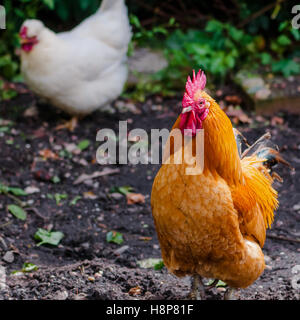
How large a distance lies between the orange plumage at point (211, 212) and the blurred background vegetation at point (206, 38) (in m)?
3.73

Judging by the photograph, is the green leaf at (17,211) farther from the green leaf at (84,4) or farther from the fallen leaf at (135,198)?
the green leaf at (84,4)

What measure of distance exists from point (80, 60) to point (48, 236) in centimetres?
235

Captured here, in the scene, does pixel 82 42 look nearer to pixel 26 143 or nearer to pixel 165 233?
pixel 26 143

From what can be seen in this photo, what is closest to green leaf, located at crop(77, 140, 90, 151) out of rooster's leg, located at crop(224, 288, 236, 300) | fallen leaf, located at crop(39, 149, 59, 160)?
fallen leaf, located at crop(39, 149, 59, 160)

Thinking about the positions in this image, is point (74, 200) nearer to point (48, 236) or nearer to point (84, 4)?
point (48, 236)

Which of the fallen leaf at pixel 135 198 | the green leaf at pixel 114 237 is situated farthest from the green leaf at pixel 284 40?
the green leaf at pixel 114 237

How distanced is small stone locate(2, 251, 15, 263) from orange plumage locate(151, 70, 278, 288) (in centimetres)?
143

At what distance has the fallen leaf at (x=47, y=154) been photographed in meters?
5.40

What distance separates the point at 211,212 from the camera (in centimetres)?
277

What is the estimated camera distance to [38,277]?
342 cm

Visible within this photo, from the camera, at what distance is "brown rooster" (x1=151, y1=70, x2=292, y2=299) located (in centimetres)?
274

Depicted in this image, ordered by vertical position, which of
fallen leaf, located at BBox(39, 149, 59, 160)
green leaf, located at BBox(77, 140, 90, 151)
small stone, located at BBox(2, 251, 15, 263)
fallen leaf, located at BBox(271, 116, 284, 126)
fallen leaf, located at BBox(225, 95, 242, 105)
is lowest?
small stone, located at BBox(2, 251, 15, 263)

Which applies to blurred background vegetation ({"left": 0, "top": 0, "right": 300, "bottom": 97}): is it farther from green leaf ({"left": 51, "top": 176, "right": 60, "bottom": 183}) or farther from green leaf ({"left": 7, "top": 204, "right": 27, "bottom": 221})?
green leaf ({"left": 7, "top": 204, "right": 27, "bottom": 221})

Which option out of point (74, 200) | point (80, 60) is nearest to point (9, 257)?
point (74, 200)
